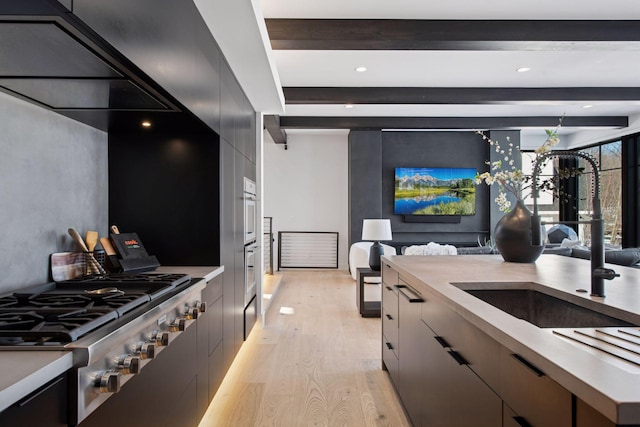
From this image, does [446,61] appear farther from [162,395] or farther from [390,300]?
[162,395]

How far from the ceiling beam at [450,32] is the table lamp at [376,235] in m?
2.06

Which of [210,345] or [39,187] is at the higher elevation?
[39,187]

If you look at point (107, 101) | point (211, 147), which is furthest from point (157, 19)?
point (211, 147)

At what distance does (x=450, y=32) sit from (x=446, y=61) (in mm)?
1003

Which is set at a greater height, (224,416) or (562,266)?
(562,266)

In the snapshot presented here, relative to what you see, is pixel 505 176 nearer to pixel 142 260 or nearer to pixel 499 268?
pixel 499 268

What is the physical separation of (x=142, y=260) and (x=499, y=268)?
191 cm

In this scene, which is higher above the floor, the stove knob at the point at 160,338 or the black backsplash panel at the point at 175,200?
the black backsplash panel at the point at 175,200

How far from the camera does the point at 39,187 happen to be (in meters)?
1.71

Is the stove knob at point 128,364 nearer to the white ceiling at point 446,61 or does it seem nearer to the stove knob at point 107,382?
the stove knob at point 107,382

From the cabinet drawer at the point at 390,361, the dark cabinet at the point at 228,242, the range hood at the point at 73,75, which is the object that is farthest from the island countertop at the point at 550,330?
the range hood at the point at 73,75

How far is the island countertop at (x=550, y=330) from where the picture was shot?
0.63 metres

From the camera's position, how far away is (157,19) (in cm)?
150

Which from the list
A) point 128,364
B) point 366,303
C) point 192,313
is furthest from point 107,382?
point 366,303
